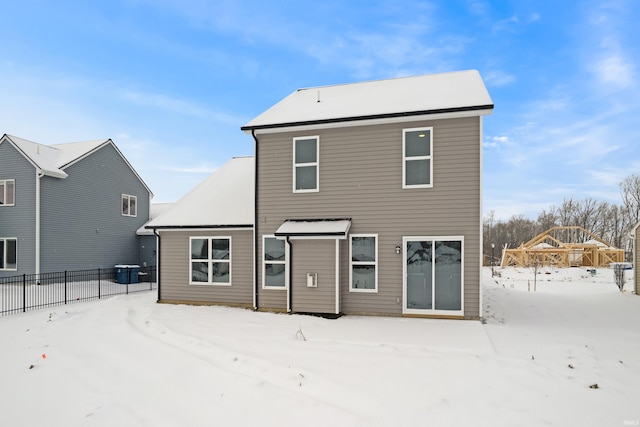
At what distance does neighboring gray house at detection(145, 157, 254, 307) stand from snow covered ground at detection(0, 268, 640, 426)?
2.35 meters

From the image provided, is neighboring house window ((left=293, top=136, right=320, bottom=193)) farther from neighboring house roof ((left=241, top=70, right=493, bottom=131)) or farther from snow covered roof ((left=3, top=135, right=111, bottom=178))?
snow covered roof ((left=3, top=135, right=111, bottom=178))

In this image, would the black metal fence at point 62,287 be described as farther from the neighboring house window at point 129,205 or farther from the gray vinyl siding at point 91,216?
the neighboring house window at point 129,205

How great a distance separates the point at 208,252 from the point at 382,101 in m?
7.58

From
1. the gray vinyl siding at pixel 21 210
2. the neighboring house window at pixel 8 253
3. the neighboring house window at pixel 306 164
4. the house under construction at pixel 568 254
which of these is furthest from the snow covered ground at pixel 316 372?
the house under construction at pixel 568 254

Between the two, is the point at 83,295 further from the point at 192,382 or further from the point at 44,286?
the point at 192,382

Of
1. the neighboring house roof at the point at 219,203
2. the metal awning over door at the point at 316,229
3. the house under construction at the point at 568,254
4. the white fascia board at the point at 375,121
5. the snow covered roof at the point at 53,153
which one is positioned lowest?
the house under construction at the point at 568,254

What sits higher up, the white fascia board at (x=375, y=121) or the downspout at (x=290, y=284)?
the white fascia board at (x=375, y=121)

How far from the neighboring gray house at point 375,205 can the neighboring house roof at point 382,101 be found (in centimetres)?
6

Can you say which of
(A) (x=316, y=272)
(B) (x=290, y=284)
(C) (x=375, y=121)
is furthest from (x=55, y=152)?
(C) (x=375, y=121)

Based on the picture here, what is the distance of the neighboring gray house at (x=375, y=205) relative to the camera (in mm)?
10234

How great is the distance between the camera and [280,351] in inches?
277

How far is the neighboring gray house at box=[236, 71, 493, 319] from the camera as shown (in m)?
10.2

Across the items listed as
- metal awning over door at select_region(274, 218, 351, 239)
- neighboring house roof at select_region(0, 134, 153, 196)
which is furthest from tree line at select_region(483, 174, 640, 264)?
neighboring house roof at select_region(0, 134, 153, 196)

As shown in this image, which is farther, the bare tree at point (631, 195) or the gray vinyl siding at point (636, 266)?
the bare tree at point (631, 195)
